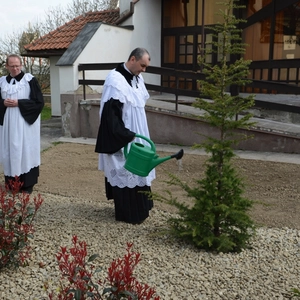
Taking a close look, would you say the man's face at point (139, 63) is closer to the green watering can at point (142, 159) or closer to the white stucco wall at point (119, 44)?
the green watering can at point (142, 159)

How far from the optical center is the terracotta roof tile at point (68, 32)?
13.0 metres

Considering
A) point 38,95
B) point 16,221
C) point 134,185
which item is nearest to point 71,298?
point 16,221

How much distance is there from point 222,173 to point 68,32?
11139mm

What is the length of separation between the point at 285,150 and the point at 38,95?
504cm

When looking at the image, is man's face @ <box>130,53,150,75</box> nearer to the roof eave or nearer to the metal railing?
the metal railing

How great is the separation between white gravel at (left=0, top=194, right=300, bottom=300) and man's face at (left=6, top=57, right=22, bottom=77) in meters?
2.07

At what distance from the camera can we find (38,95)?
5.82 metres

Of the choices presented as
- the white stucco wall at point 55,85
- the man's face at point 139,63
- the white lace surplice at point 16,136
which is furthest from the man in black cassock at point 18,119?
the white stucco wall at point 55,85

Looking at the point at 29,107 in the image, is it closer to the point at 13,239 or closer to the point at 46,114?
the point at 13,239

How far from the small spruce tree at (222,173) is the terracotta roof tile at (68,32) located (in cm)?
978

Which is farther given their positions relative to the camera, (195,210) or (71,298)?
(195,210)

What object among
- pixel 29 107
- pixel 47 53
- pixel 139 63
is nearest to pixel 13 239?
pixel 139 63

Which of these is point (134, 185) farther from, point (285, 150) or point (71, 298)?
point (285, 150)

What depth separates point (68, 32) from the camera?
1355 centimetres
